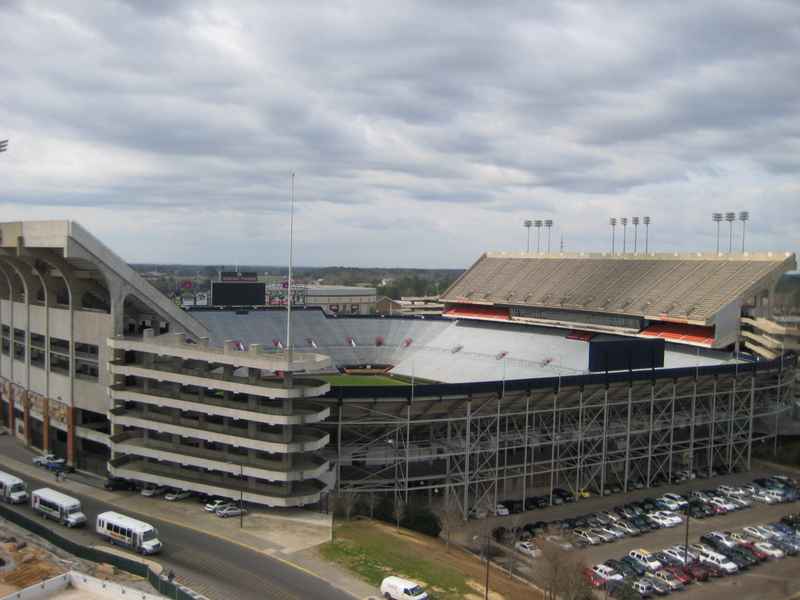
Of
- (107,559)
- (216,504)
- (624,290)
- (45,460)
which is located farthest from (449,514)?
(624,290)

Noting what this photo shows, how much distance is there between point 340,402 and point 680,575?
24145 millimetres

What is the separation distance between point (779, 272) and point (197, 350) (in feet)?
216

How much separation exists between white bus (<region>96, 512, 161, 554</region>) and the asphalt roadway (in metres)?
0.46

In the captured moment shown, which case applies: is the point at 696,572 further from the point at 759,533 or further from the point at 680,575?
the point at 759,533

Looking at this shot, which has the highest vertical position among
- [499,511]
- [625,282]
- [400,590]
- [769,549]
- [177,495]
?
[625,282]

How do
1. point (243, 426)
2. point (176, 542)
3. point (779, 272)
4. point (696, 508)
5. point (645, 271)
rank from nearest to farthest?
point (176, 542) → point (243, 426) → point (696, 508) → point (779, 272) → point (645, 271)

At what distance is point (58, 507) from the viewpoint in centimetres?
3928

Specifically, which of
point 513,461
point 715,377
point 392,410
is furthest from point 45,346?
point 715,377

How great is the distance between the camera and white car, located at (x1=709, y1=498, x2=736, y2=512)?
48.4 m

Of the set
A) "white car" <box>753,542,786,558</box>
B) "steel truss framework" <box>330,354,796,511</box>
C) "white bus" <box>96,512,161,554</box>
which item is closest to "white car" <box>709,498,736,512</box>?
"steel truss framework" <box>330,354,796,511</box>

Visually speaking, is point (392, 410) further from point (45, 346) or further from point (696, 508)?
point (45, 346)

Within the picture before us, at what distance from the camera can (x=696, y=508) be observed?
157ft

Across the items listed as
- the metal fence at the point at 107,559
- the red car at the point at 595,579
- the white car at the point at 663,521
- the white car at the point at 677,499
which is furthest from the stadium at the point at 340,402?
the red car at the point at 595,579

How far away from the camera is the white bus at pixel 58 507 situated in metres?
38.7
